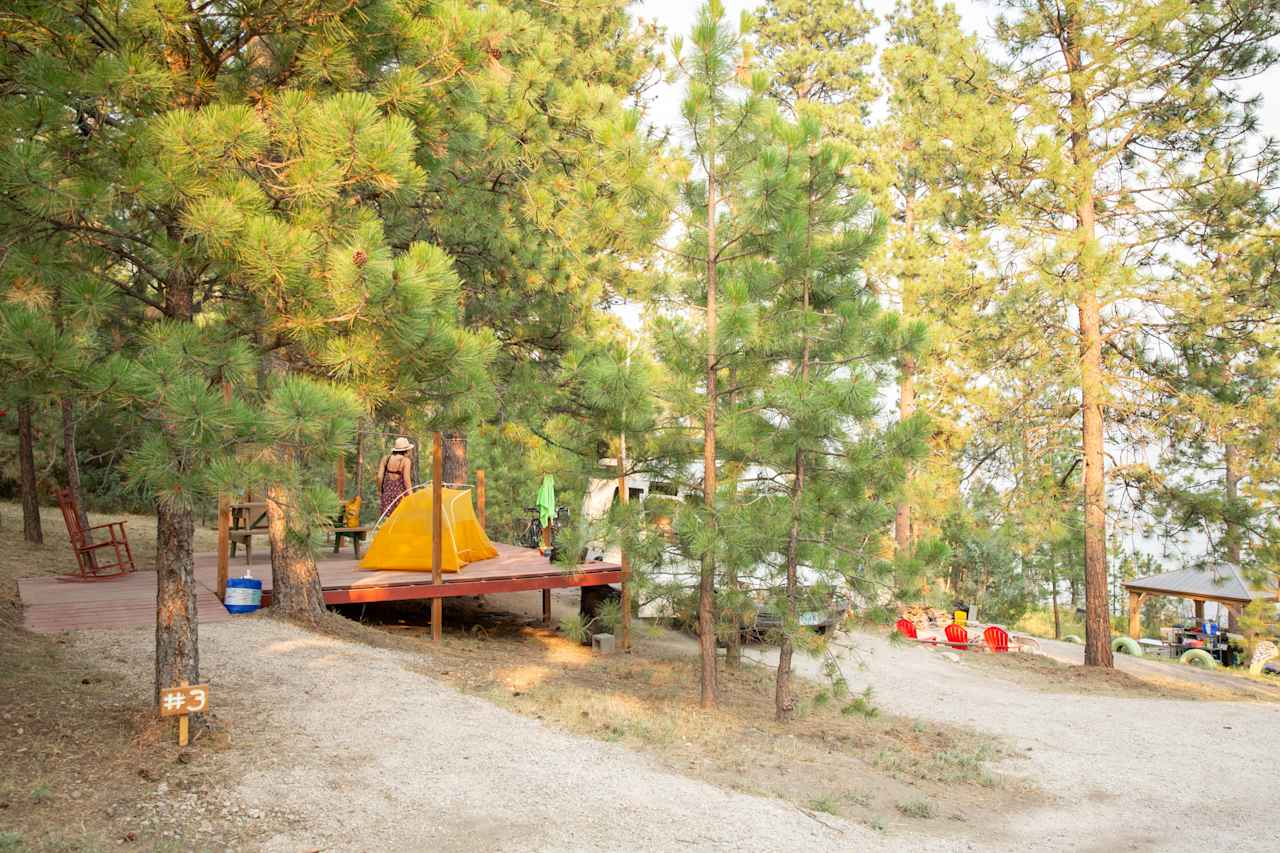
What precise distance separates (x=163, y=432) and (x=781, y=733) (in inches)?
213

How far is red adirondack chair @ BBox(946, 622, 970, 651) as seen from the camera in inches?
587

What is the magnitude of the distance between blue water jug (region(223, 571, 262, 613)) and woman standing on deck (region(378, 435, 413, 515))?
225 centimetres

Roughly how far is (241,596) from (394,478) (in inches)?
107

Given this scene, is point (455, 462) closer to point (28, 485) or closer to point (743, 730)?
point (28, 485)

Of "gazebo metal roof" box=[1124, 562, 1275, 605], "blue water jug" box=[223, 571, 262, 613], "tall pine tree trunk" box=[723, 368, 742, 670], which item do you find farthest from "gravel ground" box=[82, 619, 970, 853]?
"gazebo metal roof" box=[1124, 562, 1275, 605]

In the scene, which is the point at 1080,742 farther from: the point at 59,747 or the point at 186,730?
the point at 59,747

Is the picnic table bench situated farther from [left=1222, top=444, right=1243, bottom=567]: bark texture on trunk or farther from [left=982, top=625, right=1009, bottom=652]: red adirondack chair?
[left=1222, top=444, right=1243, bottom=567]: bark texture on trunk

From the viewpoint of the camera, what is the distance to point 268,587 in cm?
960

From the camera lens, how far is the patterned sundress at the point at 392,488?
36.2ft

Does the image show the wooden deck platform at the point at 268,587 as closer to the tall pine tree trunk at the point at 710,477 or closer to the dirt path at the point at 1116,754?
the tall pine tree trunk at the point at 710,477

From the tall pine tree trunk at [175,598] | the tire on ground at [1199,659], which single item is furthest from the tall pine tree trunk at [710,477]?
the tire on ground at [1199,659]

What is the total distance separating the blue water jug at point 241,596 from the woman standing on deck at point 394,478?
2253 mm

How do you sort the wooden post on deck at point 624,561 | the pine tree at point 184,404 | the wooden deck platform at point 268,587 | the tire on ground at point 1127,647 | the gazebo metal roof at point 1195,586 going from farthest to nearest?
the gazebo metal roof at point 1195,586 → the tire on ground at point 1127,647 → the wooden deck platform at point 268,587 → the wooden post on deck at point 624,561 → the pine tree at point 184,404

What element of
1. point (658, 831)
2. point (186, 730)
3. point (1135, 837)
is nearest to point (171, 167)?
point (186, 730)
